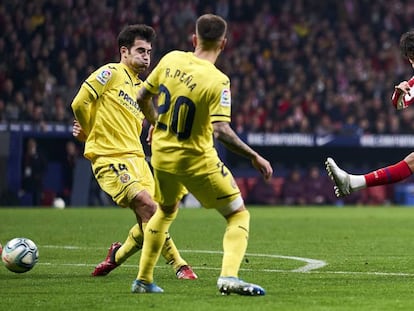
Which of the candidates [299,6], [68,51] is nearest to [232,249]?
[68,51]

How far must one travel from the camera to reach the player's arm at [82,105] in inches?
395

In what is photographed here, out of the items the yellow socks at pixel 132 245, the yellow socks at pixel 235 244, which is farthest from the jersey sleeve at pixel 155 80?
the yellow socks at pixel 132 245

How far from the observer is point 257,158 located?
7.75 m

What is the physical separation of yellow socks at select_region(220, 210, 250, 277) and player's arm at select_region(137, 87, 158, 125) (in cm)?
119

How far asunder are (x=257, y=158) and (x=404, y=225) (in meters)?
12.1

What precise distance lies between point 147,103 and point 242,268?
9.54 ft

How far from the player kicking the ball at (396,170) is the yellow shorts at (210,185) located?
3.23 metres

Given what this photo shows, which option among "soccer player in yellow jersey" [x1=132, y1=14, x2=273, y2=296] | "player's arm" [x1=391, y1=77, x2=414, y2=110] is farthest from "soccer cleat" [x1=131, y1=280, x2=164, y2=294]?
"player's arm" [x1=391, y1=77, x2=414, y2=110]

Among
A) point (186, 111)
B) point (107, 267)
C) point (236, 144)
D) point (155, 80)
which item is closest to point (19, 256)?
point (107, 267)

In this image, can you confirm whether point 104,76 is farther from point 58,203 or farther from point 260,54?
point 260,54

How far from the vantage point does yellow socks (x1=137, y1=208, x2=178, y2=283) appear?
826 centimetres

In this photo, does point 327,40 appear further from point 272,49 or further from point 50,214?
point 50,214

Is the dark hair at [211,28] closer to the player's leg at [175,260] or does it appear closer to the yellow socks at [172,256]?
the player's leg at [175,260]

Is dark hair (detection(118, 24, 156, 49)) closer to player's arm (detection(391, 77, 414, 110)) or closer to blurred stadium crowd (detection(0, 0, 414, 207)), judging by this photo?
player's arm (detection(391, 77, 414, 110))
